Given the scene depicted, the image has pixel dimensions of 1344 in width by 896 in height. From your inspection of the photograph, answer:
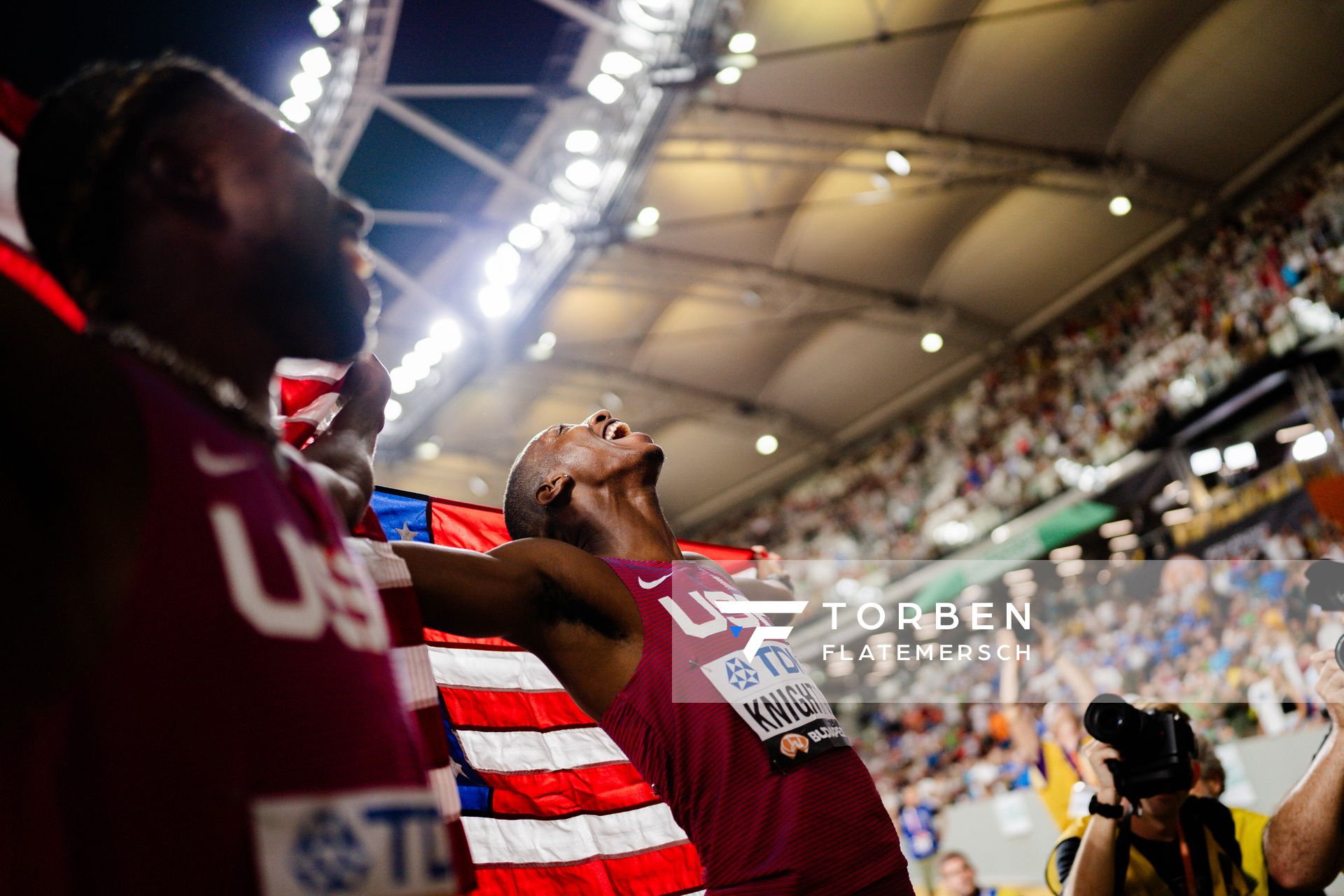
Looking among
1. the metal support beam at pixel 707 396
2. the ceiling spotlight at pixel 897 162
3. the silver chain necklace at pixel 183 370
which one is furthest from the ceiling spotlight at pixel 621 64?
the silver chain necklace at pixel 183 370

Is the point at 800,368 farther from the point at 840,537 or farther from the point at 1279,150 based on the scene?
the point at 1279,150

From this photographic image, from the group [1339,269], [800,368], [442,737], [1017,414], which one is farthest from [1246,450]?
[442,737]

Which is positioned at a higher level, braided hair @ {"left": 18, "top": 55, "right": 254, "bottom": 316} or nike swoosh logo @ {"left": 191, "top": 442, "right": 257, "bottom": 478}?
braided hair @ {"left": 18, "top": 55, "right": 254, "bottom": 316}

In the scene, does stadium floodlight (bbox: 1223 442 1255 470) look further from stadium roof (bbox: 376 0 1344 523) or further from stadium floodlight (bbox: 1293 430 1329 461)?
stadium roof (bbox: 376 0 1344 523)

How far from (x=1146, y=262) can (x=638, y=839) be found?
13027 millimetres

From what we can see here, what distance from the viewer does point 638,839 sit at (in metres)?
2.36

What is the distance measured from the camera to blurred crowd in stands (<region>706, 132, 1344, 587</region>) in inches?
407

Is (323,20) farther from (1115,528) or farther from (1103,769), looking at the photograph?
(1115,528)

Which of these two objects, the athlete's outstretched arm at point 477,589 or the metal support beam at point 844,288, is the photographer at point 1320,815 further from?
the metal support beam at point 844,288

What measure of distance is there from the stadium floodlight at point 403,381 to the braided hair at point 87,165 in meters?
12.1

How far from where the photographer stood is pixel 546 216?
10.8 metres

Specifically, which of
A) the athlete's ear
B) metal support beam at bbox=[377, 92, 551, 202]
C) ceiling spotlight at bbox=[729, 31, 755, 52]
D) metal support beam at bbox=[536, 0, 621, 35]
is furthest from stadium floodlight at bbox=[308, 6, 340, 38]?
the athlete's ear

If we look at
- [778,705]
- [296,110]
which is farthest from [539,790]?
[296,110]

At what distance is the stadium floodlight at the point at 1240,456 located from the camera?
970 cm
